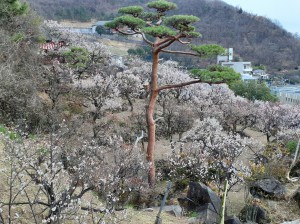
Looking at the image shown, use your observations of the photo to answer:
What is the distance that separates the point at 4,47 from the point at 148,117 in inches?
301

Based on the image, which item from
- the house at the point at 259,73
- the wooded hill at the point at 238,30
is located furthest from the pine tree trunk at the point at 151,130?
the wooded hill at the point at 238,30

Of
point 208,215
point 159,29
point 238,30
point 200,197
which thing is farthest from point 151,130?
point 238,30

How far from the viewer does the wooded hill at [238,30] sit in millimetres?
72625

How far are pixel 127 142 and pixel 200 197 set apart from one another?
9020 mm

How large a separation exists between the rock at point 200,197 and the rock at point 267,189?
8.79 feet

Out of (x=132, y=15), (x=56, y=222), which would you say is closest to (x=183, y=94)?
(x=132, y=15)

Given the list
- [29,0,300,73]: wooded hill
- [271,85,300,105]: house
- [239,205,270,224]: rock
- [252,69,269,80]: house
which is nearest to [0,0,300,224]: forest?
[239,205,270,224]: rock

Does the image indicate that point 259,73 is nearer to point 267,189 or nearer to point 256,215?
point 267,189

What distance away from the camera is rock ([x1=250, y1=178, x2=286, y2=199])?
39.3ft

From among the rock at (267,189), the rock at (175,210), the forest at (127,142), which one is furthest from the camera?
the rock at (267,189)

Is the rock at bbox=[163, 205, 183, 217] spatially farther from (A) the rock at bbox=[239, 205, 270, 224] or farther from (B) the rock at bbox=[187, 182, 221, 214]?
(A) the rock at bbox=[239, 205, 270, 224]

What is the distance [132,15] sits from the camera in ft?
44.0

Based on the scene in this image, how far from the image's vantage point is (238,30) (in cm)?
7781

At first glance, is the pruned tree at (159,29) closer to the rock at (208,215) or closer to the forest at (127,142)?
the forest at (127,142)
